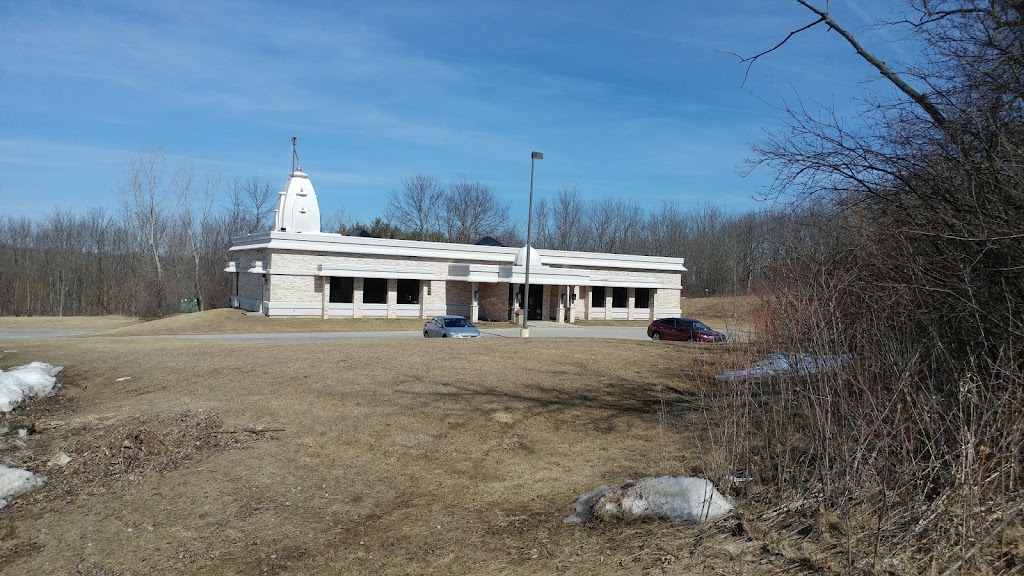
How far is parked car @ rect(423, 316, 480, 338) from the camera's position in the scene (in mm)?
28609

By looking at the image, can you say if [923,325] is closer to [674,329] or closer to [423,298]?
[674,329]

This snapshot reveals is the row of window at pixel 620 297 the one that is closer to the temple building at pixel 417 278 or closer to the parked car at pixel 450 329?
the temple building at pixel 417 278

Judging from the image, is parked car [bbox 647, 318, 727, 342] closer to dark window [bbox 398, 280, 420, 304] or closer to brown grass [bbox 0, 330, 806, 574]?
brown grass [bbox 0, 330, 806, 574]

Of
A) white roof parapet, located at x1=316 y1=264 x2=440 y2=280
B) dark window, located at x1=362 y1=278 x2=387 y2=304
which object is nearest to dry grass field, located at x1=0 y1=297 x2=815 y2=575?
white roof parapet, located at x1=316 y1=264 x2=440 y2=280

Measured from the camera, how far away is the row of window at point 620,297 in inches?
2055

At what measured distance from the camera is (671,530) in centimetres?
565

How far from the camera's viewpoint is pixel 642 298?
177 feet

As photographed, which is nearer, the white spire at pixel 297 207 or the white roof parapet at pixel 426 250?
the white roof parapet at pixel 426 250

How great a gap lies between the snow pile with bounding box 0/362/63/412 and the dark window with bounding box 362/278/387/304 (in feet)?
87.1

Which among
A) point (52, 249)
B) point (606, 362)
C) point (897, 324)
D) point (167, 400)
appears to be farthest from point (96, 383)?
point (52, 249)

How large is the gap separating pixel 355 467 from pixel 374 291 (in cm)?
3542

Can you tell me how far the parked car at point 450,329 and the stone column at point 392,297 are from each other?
528 inches

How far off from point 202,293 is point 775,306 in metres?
68.7

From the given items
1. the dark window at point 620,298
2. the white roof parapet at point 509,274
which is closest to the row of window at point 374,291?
the white roof parapet at point 509,274
